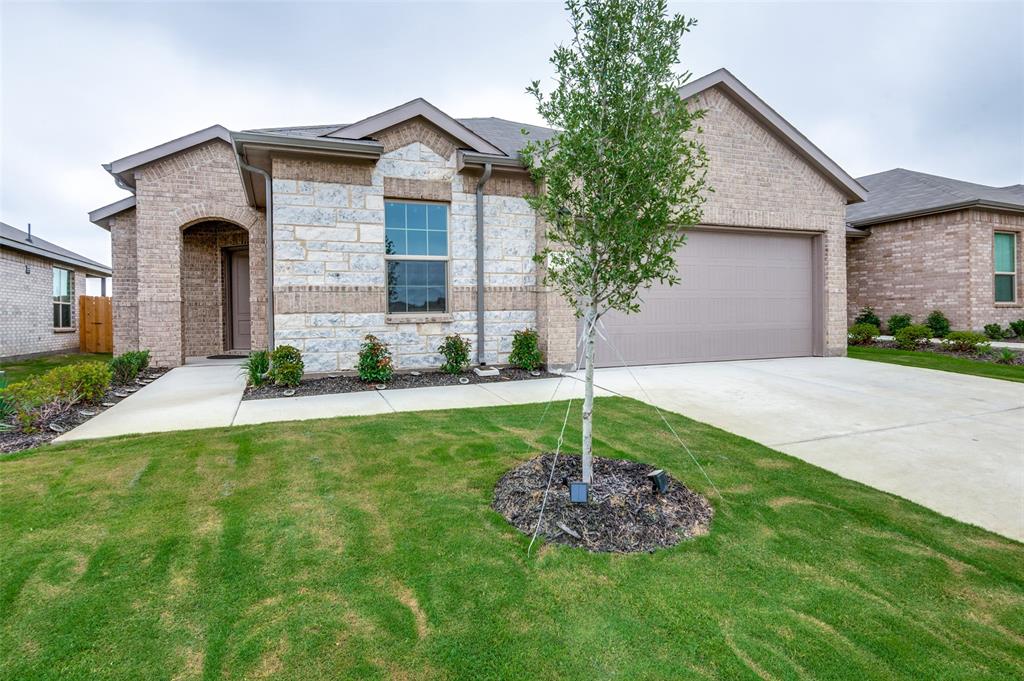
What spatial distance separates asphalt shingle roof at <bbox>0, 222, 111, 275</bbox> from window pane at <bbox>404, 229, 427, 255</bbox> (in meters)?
11.7

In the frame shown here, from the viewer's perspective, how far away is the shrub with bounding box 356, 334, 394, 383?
790 centimetres

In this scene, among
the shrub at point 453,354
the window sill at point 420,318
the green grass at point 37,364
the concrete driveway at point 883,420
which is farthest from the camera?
the green grass at point 37,364

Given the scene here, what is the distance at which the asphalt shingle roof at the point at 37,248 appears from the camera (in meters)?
12.9

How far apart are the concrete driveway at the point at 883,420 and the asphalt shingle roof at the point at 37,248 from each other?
51.2 feet

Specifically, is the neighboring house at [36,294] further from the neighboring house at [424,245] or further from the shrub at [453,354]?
the shrub at [453,354]

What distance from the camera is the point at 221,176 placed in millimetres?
10828

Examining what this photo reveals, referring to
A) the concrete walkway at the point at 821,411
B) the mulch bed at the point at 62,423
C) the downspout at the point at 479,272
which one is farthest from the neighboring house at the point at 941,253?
the mulch bed at the point at 62,423

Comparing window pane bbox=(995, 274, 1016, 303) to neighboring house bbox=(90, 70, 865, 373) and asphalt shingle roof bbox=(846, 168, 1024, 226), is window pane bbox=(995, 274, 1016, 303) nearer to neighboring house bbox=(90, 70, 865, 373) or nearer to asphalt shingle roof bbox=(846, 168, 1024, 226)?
asphalt shingle roof bbox=(846, 168, 1024, 226)

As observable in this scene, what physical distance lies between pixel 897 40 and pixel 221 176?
17.5m

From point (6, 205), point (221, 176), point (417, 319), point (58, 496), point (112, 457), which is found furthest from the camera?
point (6, 205)

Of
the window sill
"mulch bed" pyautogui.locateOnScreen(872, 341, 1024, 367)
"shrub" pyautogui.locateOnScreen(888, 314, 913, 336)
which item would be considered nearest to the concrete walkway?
the window sill

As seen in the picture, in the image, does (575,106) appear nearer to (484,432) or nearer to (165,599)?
(484,432)

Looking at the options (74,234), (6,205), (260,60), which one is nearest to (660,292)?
(260,60)

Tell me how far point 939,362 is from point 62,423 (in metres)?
15.3
